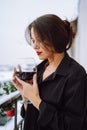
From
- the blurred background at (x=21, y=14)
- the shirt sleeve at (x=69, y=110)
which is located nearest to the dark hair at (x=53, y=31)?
the shirt sleeve at (x=69, y=110)

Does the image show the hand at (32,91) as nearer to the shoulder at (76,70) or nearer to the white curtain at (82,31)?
the shoulder at (76,70)

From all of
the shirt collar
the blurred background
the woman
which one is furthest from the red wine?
the blurred background

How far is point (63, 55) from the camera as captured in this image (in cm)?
94

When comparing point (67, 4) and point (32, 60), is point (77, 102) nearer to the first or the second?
point (32, 60)

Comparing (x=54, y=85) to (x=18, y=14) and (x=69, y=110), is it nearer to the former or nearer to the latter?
(x=69, y=110)

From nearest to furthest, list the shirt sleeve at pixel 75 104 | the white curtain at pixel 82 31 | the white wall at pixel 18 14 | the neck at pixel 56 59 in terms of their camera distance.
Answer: the shirt sleeve at pixel 75 104 → the neck at pixel 56 59 → the white wall at pixel 18 14 → the white curtain at pixel 82 31

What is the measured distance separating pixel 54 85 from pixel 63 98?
2.6 inches

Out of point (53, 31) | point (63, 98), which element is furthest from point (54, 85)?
point (53, 31)

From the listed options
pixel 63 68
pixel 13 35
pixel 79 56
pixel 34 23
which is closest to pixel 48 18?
pixel 34 23

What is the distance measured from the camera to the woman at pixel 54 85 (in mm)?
822

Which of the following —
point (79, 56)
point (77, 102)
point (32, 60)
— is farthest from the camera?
point (79, 56)

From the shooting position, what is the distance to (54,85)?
0.88m

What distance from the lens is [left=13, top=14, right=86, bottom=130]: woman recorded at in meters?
0.82

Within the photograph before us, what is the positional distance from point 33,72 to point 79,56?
197 centimetres
